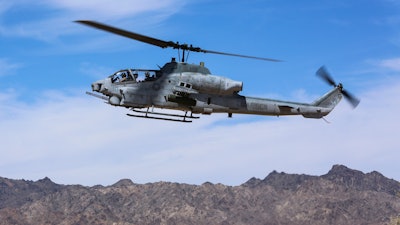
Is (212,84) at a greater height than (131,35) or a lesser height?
lesser

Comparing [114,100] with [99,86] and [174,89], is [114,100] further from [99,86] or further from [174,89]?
[174,89]

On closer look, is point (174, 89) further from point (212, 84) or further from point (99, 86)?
point (99, 86)

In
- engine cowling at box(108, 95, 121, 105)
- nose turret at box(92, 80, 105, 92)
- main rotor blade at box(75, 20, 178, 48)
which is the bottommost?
engine cowling at box(108, 95, 121, 105)

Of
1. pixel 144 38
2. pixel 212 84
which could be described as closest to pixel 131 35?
pixel 144 38

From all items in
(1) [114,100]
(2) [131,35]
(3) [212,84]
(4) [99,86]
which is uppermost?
(2) [131,35]

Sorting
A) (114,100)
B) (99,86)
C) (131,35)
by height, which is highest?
(131,35)

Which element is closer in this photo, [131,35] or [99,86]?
[131,35]

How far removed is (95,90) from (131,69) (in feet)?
8.64

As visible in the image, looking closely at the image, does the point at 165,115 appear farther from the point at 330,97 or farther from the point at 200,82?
the point at 330,97

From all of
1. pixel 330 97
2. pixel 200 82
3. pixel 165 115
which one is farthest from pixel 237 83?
pixel 330 97

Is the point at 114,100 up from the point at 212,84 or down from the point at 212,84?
down

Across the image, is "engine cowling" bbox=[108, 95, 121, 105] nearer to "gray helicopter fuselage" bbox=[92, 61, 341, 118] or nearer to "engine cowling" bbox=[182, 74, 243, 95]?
"gray helicopter fuselage" bbox=[92, 61, 341, 118]

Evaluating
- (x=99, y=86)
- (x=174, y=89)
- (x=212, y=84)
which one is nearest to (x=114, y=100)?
(x=99, y=86)

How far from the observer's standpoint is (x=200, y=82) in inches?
1538
